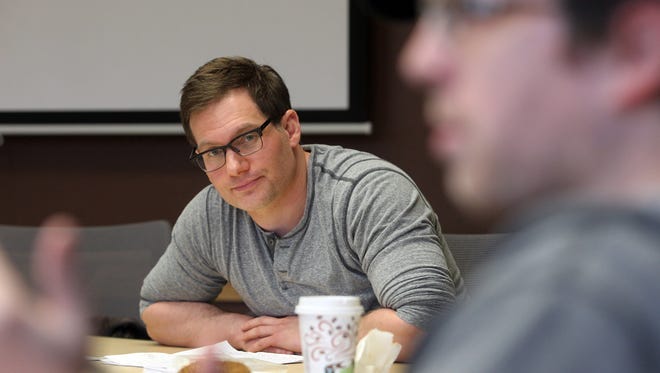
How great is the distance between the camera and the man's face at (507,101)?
0.44 m

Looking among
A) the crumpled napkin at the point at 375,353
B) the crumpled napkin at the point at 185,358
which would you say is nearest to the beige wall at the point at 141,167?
the crumpled napkin at the point at 185,358

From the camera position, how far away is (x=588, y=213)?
431 millimetres

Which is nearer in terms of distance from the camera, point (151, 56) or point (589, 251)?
point (589, 251)

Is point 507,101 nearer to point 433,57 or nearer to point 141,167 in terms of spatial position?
point 433,57

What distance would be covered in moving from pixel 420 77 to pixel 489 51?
0.05 metres

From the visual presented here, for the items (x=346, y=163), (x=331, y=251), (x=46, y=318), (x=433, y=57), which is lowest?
(x=331, y=251)

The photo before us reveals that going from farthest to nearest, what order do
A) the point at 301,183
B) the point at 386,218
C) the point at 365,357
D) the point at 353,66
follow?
the point at 353,66, the point at 301,183, the point at 386,218, the point at 365,357

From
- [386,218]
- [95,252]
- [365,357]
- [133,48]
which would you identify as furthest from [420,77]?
[133,48]

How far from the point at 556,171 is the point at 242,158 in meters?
1.81

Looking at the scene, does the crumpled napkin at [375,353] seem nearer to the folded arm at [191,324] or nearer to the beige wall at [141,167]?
the folded arm at [191,324]

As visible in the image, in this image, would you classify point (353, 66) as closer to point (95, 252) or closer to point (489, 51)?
point (95, 252)

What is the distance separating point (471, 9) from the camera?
478 mm

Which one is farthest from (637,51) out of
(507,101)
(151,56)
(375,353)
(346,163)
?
(151,56)

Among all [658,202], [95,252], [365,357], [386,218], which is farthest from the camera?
[95,252]
